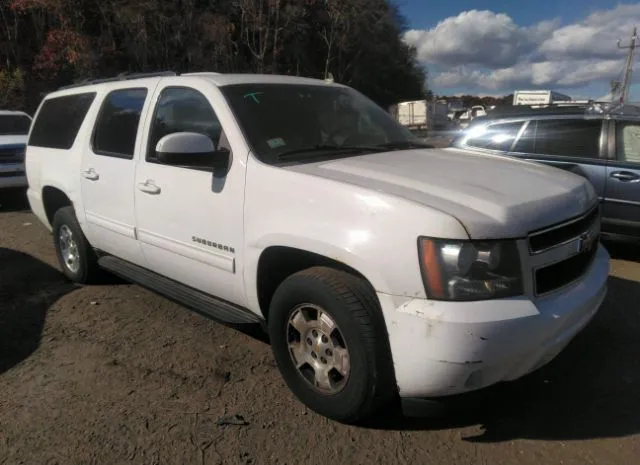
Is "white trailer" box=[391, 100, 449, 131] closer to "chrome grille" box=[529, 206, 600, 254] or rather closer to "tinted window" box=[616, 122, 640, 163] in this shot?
"tinted window" box=[616, 122, 640, 163]

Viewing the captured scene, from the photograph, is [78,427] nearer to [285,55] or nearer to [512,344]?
[512,344]

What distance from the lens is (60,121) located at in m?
5.26

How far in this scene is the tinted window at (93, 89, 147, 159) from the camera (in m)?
4.12

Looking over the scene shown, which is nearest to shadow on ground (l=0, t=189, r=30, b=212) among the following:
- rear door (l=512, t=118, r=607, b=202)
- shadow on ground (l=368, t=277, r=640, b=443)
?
rear door (l=512, t=118, r=607, b=202)

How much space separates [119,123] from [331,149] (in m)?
1.89

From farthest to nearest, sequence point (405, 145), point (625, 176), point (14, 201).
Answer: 1. point (14, 201)
2. point (625, 176)
3. point (405, 145)

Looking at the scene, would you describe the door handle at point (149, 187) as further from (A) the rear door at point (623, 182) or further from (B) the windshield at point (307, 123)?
(A) the rear door at point (623, 182)

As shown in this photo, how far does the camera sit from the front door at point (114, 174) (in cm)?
408

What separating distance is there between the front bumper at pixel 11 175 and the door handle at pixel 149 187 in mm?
7325

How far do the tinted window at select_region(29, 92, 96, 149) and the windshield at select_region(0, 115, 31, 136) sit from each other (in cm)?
580

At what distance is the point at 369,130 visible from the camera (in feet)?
12.9

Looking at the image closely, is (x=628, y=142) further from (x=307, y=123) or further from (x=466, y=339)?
(x=466, y=339)

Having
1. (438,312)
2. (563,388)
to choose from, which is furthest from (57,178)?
(563,388)

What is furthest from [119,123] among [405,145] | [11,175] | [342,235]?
[11,175]
